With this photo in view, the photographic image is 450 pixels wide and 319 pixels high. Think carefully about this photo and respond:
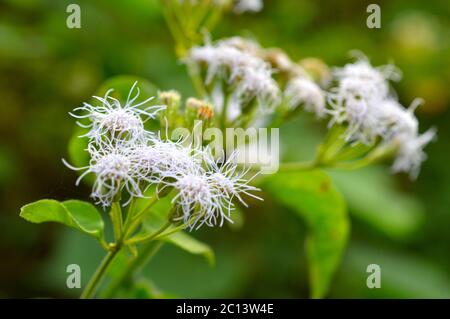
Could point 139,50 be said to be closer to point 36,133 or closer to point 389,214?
point 36,133

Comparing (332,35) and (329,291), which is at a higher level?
(332,35)

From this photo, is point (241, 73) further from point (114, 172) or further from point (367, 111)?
point (114, 172)

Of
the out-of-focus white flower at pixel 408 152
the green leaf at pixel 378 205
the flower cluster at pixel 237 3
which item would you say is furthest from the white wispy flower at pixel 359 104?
the green leaf at pixel 378 205

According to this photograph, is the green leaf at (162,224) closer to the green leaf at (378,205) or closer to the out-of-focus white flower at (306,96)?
the out-of-focus white flower at (306,96)

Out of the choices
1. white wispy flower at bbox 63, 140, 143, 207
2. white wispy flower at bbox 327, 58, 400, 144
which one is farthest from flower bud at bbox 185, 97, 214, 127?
white wispy flower at bbox 327, 58, 400, 144

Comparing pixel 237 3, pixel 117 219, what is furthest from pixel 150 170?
pixel 237 3
